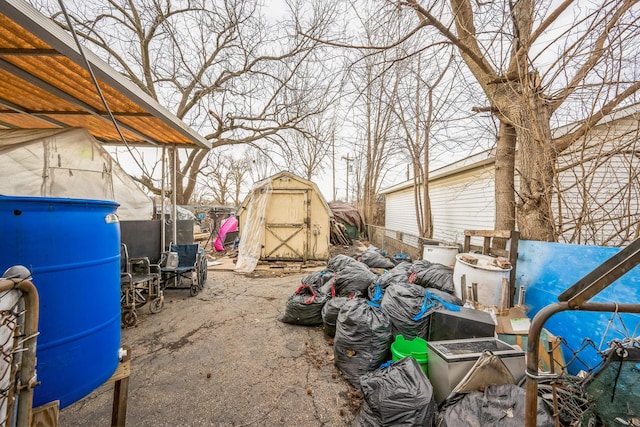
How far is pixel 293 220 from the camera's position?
305 inches

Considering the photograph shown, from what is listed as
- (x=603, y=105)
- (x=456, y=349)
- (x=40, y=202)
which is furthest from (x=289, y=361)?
(x=603, y=105)

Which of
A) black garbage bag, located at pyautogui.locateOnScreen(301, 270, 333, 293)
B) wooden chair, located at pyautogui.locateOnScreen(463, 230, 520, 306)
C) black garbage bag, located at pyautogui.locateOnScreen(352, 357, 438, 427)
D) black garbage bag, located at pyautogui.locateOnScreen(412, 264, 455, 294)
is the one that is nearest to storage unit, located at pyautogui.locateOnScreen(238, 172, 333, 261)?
black garbage bag, located at pyautogui.locateOnScreen(301, 270, 333, 293)

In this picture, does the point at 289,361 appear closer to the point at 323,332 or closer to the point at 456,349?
the point at 323,332

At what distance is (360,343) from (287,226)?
543cm

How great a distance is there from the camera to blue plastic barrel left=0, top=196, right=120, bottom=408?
1.19m

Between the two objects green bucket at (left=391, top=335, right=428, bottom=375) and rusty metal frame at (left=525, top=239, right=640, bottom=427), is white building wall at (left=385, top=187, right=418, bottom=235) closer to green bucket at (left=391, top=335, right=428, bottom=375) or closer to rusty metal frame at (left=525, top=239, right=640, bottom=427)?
Answer: green bucket at (left=391, top=335, right=428, bottom=375)

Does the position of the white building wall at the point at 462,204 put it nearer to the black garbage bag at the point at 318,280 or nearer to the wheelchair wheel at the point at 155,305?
the black garbage bag at the point at 318,280

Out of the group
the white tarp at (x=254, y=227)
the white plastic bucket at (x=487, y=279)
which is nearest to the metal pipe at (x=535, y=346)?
the white plastic bucket at (x=487, y=279)

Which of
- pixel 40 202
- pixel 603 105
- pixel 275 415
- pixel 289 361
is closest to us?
pixel 40 202

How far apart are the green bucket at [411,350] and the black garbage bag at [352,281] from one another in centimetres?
127

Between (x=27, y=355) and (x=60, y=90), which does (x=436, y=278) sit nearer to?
(x=27, y=355)

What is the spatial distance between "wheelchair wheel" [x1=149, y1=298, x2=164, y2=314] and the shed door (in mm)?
3608

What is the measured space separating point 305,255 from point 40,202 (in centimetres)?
669

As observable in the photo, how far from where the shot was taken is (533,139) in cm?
290
